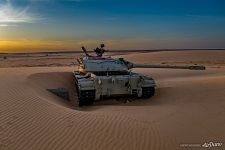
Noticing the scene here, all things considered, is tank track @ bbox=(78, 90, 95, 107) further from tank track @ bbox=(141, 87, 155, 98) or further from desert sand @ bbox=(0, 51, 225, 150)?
tank track @ bbox=(141, 87, 155, 98)

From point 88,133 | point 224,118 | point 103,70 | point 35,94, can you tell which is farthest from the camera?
point 103,70

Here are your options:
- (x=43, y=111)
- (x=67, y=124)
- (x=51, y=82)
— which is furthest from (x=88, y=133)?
(x=51, y=82)

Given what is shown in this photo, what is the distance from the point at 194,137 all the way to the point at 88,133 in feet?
8.01

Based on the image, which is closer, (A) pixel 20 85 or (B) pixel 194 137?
(B) pixel 194 137

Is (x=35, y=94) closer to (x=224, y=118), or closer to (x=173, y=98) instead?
(x=173, y=98)

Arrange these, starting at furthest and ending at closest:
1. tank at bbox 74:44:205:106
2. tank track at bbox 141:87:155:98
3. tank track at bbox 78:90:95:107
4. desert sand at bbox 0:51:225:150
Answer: tank track at bbox 141:87:155:98
tank at bbox 74:44:205:106
tank track at bbox 78:90:95:107
desert sand at bbox 0:51:225:150

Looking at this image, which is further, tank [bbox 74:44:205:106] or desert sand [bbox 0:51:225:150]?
tank [bbox 74:44:205:106]

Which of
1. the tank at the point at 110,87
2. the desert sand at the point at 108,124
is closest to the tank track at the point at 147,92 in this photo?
the tank at the point at 110,87

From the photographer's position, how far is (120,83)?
544 inches

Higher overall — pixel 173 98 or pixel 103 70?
pixel 103 70

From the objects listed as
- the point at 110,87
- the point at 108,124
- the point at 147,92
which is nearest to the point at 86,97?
the point at 110,87

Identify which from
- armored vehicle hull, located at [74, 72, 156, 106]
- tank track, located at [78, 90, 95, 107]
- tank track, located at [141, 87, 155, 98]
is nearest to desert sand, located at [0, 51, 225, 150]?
tank track, located at [78, 90, 95, 107]

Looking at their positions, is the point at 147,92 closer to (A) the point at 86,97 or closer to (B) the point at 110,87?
(B) the point at 110,87

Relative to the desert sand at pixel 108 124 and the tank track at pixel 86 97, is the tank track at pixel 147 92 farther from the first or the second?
the tank track at pixel 86 97
